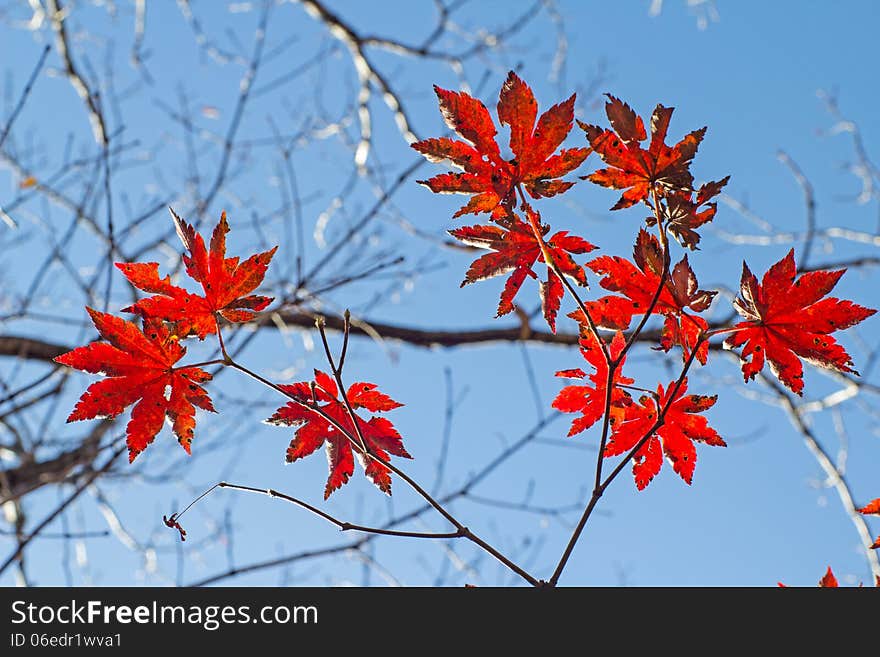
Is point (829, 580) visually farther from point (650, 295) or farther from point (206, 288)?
point (206, 288)

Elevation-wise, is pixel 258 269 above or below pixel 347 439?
above

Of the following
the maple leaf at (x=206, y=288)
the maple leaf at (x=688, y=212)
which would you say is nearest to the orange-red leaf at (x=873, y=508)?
the maple leaf at (x=688, y=212)

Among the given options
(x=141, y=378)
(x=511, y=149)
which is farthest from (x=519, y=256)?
(x=141, y=378)

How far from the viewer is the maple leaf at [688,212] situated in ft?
2.80

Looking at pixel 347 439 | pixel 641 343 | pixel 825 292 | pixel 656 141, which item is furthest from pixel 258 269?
pixel 641 343

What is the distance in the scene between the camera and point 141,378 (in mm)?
927

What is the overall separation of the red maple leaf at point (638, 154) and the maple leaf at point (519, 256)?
0.28 feet

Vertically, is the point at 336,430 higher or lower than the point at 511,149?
lower

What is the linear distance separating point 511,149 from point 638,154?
15cm
